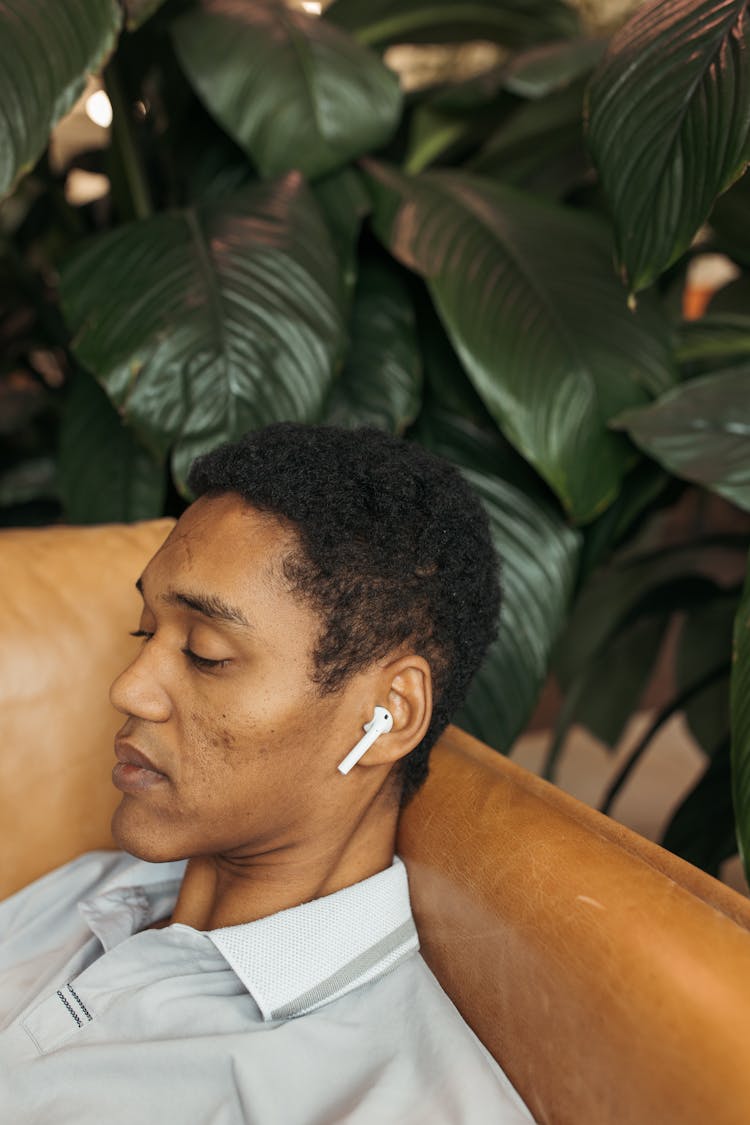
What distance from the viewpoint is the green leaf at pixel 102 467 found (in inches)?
52.6

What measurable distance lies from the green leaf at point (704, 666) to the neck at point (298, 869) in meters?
1.09

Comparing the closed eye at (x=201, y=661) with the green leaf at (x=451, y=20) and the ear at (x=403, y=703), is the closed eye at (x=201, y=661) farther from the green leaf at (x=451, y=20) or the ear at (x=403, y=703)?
the green leaf at (x=451, y=20)

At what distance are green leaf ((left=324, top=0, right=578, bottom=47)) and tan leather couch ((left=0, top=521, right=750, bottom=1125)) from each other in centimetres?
106

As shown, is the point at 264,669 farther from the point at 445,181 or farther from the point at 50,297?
the point at 50,297

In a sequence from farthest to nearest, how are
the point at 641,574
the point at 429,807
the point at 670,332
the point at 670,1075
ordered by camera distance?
1. the point at 641,574
2. the point at 670,332
3. the point at 429,807
4. the point at 670,1075

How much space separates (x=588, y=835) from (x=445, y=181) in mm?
952

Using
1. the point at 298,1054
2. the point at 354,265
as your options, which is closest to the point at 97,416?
the point at 354,265

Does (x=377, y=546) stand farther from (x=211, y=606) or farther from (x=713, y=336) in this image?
(x=713, y=336)

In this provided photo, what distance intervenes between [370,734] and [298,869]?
0.14 meters

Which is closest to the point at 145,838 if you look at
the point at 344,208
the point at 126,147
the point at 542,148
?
the point at 344,208

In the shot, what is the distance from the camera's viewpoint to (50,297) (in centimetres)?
186

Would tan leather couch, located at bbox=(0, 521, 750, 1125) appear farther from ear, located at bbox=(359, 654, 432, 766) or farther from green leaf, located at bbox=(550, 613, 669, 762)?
green leaf, located at bbox=(550, 613, 669, 762)

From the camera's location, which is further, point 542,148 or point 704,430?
point 542,148

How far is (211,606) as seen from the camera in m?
0.76
